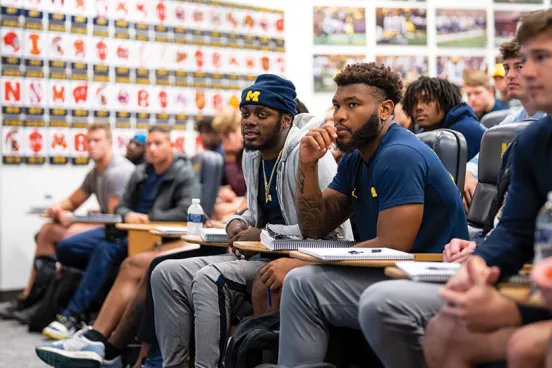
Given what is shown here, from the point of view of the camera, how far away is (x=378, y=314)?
2.47 metres

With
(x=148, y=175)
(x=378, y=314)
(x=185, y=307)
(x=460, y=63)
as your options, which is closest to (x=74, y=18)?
(x=148, y=175)

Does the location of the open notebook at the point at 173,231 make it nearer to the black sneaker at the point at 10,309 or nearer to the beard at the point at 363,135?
the beard at the point at 363,135

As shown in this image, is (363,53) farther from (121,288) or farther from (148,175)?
(121,288)

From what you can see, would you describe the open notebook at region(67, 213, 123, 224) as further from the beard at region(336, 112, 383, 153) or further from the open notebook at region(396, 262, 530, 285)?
the open notebook at region(396, 262, 530, 285)

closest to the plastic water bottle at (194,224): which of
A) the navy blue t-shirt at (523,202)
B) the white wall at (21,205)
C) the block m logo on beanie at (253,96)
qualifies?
the block m logo on beanie at (253,96)

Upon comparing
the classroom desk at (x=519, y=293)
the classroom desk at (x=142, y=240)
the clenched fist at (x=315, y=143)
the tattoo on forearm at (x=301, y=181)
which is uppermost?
the clenched fist at (x=315, y=143)

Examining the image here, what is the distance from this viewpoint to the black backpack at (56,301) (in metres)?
6.23

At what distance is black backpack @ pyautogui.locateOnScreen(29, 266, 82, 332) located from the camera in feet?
20.4

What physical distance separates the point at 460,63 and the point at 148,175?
2613mm

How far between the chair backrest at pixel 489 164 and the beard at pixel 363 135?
0.58 meters

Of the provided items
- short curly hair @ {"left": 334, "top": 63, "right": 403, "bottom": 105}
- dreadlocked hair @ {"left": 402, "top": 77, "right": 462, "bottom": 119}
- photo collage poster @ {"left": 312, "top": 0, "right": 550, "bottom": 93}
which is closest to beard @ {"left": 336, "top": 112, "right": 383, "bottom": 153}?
short curly hair @ {"left": 334, "top": 63, "right": 403, "bottom": 105}

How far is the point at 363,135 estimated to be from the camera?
3.37 m

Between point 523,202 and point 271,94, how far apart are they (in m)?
1.85

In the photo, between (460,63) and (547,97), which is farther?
(460,63)
